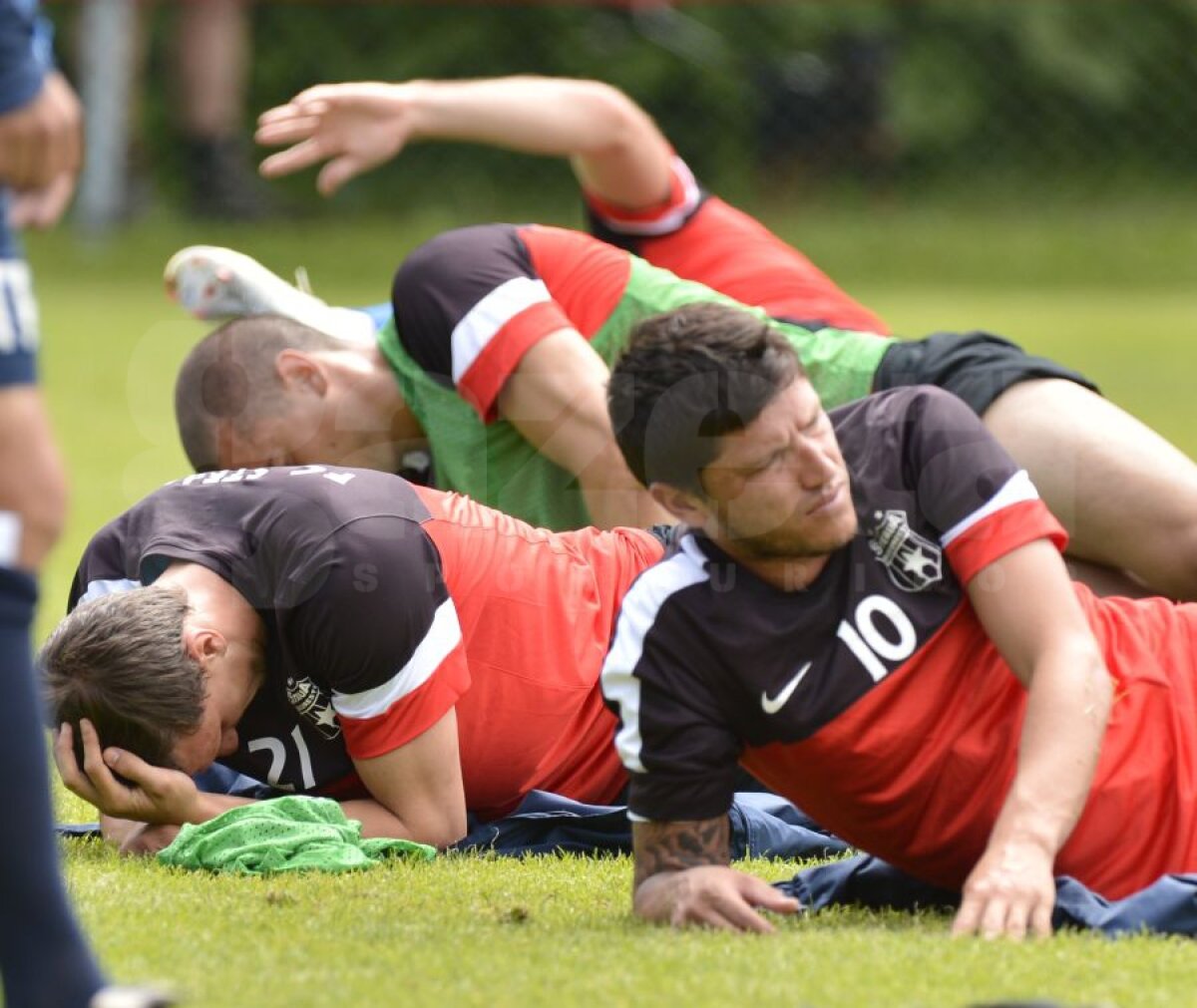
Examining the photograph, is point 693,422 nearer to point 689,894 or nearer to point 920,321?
point 689,894

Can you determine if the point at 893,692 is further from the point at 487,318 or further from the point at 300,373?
the point at 300,373

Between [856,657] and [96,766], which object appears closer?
[856,657]

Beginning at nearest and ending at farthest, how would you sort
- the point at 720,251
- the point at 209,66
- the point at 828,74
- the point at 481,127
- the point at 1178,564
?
the point at 1178,564, the point at 481,127, the point at 720,251, the point at 209,66, the point at 828,74

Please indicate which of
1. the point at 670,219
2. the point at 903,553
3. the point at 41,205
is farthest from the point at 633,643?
the point at 670,219

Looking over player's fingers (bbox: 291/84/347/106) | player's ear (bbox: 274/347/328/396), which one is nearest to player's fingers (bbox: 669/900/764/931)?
player's ear (bbox: 274/347/328/396)

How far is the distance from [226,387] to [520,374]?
0.65 m

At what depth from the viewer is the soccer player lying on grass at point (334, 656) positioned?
3.27 meters

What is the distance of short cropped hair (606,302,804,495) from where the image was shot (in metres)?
2.82

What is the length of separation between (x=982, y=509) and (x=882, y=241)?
11.8 m

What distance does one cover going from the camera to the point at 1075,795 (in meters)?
2.76

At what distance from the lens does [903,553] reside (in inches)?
116

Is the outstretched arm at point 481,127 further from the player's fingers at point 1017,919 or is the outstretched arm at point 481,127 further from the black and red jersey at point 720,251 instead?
the player's fingers at point 1017,919

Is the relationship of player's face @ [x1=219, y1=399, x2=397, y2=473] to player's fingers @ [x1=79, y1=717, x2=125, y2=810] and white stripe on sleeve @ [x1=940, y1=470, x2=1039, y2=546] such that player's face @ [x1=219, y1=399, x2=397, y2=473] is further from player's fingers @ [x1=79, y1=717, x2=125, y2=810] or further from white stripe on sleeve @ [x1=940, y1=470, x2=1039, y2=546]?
white stripe on sleeve @ [x1=940, y1=470, x2=1039, y2=546]

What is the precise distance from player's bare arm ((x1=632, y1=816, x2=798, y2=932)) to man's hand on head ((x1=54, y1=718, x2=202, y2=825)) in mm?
878
